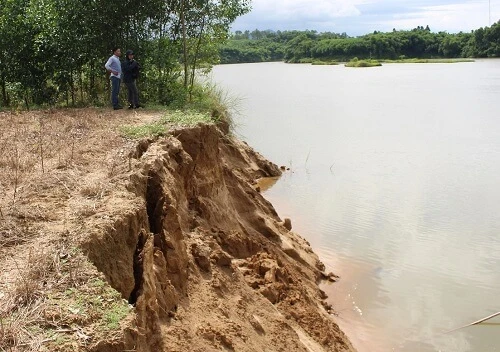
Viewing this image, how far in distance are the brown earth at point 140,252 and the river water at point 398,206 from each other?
1.27 m

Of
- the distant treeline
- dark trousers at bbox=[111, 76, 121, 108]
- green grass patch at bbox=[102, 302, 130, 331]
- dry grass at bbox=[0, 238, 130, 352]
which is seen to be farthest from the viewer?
the distant treeline

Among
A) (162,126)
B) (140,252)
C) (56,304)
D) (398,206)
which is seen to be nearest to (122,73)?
(162,126)

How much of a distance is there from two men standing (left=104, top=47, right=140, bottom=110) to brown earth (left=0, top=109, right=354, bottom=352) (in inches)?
77.1

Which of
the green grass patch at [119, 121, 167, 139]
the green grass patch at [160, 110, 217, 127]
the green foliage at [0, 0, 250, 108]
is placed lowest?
the green grass patch at [119, 121, 167, 139]

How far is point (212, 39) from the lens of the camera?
1731 centimetres

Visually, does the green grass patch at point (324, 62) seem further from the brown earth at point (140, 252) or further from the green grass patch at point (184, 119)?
the green grass patch at point (184, 119)

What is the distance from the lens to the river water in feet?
33.0

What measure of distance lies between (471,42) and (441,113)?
199 ft

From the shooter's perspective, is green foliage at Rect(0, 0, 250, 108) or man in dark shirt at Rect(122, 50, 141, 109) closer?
man in dark shirt at Rect(122, 50, 141, 109)

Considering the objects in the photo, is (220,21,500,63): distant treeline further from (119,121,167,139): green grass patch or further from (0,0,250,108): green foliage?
(119,121,167,139): green grass patch

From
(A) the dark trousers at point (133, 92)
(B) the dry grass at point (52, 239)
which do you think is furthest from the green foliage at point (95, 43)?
(B) the dry grass at point (52, 239)

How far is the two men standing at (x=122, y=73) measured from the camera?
13.3m

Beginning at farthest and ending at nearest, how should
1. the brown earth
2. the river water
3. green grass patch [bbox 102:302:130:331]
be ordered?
the river water
the brown earth
green grass patch [bbox 102:302:130:331]

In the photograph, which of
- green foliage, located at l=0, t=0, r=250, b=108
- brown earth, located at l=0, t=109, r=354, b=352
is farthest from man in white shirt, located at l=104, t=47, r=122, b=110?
brown earth, located at l=0, t=109, r=354, b=352
